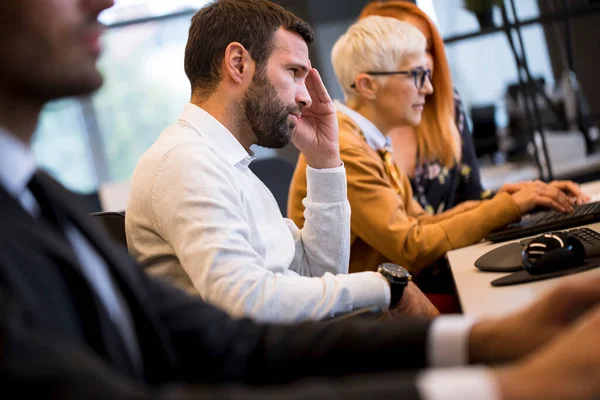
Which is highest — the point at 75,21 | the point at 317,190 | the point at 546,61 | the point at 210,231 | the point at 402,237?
the point at 75,21

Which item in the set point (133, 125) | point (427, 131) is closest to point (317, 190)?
point (427, 131)

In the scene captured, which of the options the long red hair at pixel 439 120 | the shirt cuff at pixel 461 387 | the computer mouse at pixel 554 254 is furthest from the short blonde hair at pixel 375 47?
the shirt cuff at pixel 461 387

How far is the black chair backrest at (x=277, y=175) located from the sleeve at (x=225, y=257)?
2.81ft

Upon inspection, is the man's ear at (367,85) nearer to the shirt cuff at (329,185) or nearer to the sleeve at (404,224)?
the sleeve at (404,224)

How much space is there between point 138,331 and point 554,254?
739 mm

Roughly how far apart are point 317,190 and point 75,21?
1191 mm

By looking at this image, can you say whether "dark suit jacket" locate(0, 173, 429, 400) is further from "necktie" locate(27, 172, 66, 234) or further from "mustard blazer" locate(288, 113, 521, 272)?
"mustard blazer" locate(288, 113, 521, 272)

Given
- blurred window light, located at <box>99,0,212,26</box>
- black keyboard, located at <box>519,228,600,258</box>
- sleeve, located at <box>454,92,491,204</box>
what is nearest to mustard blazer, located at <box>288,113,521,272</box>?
black keyboard, located at <box>519,228,600,258</box>

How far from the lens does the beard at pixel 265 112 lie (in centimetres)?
180

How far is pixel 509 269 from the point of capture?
1454 millimetres

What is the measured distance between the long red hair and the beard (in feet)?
3.56

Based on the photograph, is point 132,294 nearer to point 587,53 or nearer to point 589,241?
point 589,241

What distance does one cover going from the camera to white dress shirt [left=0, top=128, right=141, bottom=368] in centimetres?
77

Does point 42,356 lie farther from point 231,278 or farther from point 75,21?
point 231,278
